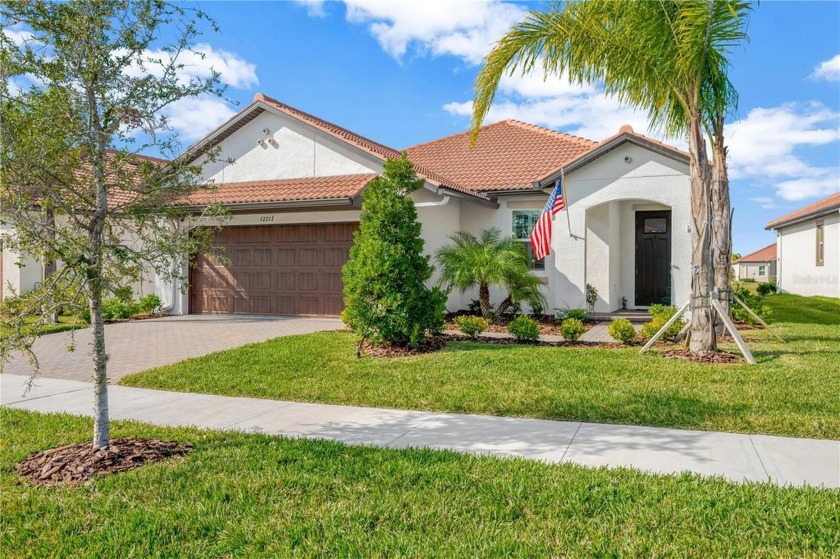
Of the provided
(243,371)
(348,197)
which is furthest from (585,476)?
(348,197)

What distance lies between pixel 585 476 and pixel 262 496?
242 centimetres

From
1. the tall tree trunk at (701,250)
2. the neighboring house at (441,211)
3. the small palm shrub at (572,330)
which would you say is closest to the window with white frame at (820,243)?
the neighboring house at (441,211)

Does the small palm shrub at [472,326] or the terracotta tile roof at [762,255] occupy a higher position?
the terracotta tile roof at [762,255]

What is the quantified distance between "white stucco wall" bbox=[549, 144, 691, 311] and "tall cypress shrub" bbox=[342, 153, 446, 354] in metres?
6.34

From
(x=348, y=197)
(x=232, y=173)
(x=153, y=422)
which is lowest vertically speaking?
(x=153, y=422)

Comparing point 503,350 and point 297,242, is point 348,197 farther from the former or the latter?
point 503,350

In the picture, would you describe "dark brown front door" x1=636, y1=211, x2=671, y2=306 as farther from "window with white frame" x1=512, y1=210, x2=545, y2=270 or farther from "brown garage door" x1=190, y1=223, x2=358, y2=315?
"brown garage door" x1=190, y1=223, x2=358, y2=315

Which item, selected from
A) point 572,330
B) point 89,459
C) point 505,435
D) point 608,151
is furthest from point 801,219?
point 89,459

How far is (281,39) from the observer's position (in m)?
10.6

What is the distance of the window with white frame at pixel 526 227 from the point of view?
16.5m

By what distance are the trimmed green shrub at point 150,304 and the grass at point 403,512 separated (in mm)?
13001

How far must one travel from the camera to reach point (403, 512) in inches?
149

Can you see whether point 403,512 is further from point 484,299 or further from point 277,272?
point 277,272

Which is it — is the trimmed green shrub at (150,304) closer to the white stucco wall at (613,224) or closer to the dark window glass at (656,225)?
the white stucco wall at (613,224)
